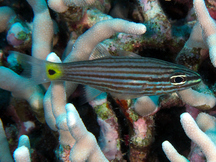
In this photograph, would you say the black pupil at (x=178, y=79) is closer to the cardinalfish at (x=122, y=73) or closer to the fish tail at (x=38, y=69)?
the cardinalfish at (x=122, y=73)

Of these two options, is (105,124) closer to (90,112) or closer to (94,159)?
(90,112)

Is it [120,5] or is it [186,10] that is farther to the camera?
[120,5]

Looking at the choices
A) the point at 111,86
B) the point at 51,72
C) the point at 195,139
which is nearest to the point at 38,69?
the point at 51,72

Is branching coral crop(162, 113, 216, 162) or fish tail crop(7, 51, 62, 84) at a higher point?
fish tail crop(7, 51, 62, 84)

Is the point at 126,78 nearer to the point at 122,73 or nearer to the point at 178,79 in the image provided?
the point at 122,73

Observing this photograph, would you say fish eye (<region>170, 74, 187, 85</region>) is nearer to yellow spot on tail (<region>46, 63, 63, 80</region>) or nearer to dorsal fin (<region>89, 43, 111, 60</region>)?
dorsal fin (<region>89, 43, 111, 60</region>)

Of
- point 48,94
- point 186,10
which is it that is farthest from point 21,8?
point 186,10

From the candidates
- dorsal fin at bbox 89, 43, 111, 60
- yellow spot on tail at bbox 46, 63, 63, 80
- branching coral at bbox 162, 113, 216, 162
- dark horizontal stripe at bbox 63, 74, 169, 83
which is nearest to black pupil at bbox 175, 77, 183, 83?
dark horizontal stripe at bbox 63, 74, 169, 83
